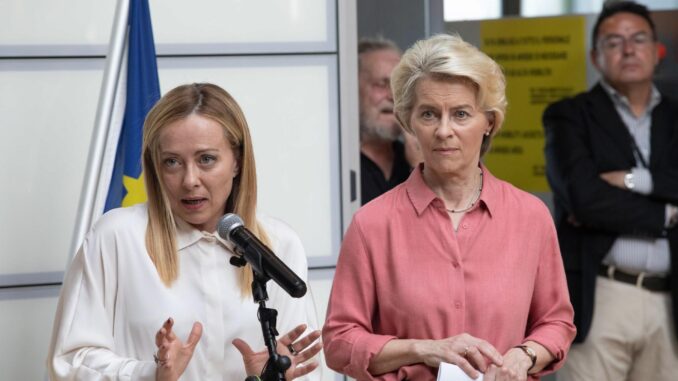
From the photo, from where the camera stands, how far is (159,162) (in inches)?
125

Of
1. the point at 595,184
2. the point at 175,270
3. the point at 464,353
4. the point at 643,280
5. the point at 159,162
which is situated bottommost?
the point at 643,280

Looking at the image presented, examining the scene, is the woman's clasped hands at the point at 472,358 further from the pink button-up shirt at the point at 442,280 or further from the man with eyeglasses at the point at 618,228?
the man with eyeglasses at the point at 618,228

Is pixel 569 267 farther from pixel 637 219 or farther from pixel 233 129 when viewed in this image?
pixel 233 129

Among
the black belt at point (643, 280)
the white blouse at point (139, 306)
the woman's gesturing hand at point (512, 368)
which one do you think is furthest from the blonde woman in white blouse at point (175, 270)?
the black belt at point (643, 280)

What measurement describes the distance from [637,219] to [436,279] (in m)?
2.88

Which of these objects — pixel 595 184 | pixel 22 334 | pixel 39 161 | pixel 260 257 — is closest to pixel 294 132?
pixel 39 161

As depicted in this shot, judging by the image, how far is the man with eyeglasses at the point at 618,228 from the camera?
570 centimetres

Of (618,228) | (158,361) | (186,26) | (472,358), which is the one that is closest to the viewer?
(472,358)

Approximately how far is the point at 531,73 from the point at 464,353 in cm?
444

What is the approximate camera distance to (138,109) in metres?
4.44

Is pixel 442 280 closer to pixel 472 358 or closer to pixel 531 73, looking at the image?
pixel 472 358

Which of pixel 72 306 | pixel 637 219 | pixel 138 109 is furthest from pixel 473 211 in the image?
pixel 637 219

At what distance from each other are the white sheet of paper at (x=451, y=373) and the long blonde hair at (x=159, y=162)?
59cm

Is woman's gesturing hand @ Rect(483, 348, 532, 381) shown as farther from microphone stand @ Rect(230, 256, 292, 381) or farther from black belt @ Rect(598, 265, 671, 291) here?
black belt @ Rect(598, 265, 671, 291)
